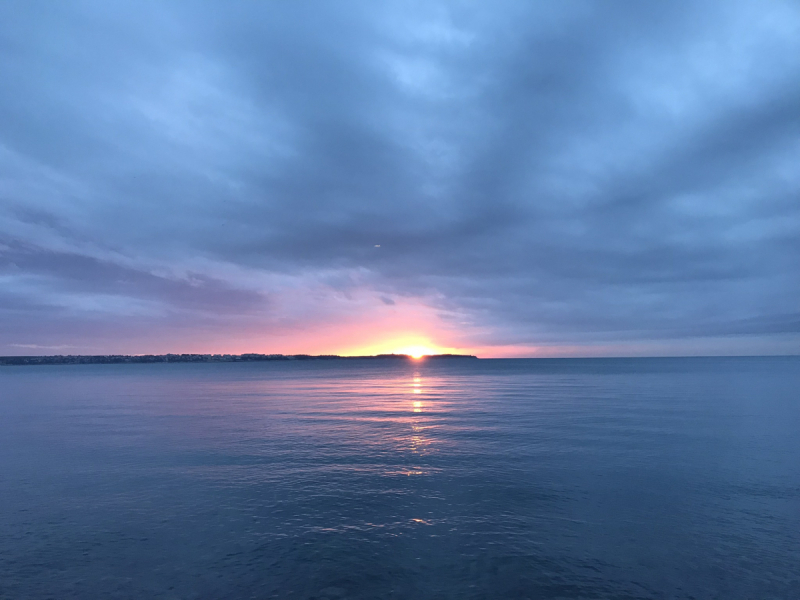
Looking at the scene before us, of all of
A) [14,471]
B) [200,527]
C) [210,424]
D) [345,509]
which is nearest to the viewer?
[200,527]

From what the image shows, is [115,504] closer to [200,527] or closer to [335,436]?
[200,527]

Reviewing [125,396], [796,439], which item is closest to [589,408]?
[796,439]

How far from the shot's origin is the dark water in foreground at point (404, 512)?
61.4ft

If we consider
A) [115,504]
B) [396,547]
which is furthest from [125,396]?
[396,547]

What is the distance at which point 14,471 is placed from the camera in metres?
35.7

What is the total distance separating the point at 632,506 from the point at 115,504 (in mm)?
30378

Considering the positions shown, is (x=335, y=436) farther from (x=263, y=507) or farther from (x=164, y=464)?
(x=263, y=507)

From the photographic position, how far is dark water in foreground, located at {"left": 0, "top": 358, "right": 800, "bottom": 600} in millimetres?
18719

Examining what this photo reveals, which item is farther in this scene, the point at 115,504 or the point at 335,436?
the point at 335,436

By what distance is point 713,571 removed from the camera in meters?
19.5

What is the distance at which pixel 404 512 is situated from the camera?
25.4 m

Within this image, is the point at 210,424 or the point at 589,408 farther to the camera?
the point at 589,408

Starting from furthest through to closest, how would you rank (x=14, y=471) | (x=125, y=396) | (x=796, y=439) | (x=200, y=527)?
(x=125, y=396), (x=796, y=439), (x=14, y=471), (x=200, y=527)

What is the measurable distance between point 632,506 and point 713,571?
7.39 meters
